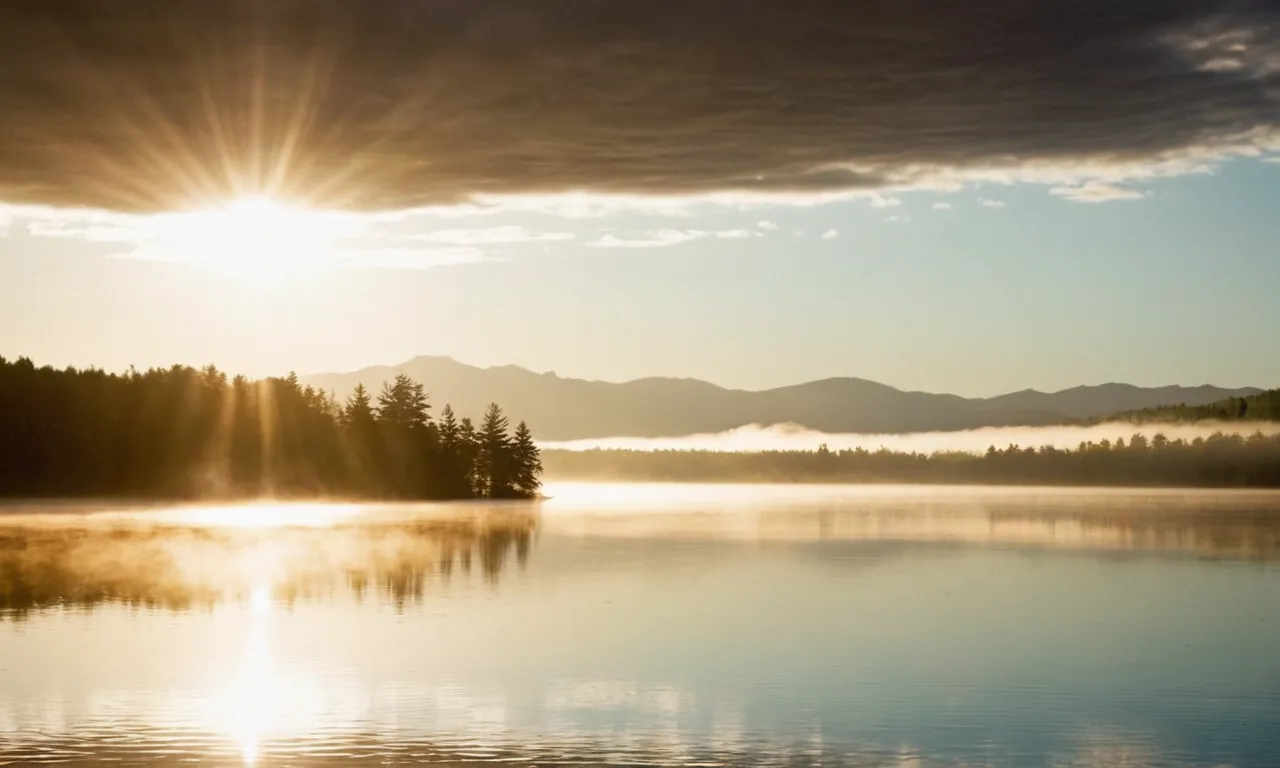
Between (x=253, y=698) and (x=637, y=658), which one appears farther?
(x=637, y=658)

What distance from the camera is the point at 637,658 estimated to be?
38594mm

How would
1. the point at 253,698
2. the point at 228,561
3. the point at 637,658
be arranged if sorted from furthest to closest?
1. the point at 228,561
2. the point at 637,658
3. the point at 253,698

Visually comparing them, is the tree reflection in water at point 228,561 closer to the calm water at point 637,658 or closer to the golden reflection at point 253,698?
the calm water at point 637,658

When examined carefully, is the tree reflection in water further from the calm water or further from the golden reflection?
Result: the golden reflection

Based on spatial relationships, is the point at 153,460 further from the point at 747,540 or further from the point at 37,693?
the point at 37,693

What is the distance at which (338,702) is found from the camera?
31.5 meters

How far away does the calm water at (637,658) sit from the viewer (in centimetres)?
2734

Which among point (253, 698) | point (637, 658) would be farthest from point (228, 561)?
point (253, 698)

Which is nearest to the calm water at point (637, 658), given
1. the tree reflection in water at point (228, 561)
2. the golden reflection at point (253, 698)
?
the golden reflection at point (253, 698)

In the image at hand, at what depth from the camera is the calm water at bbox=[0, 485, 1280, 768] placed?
89.7ft

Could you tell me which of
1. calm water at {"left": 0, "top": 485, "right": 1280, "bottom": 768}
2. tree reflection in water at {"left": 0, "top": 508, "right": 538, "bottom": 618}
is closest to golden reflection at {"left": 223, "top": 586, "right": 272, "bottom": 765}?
calm water at {"left": 0, "top": 485, "right": 1280, "bottom": 768}

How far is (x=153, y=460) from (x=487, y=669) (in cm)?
17136

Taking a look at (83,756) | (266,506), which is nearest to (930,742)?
(83,756)

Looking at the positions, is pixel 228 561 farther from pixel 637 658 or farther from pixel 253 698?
pixel 253 698
